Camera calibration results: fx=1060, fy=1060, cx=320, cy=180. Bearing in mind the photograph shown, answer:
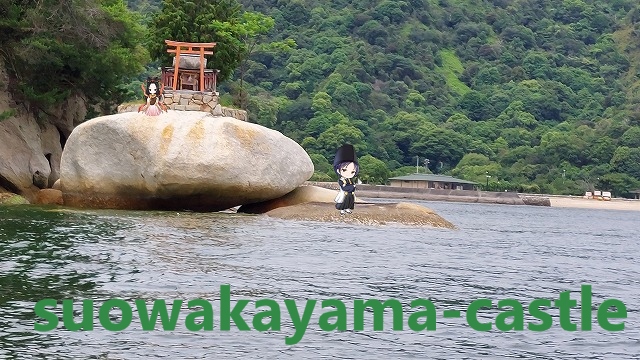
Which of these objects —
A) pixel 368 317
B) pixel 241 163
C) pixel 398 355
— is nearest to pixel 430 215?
pixel 241 163

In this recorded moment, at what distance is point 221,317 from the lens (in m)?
15.4

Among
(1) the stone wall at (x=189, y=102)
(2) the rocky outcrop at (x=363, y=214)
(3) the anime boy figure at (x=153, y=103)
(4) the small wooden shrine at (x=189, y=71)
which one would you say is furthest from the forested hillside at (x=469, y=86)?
(2) the rocky outcrop at (x=363, y=214)

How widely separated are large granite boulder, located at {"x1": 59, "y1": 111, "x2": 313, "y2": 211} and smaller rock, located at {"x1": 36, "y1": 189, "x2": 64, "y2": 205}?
1087 millimetres

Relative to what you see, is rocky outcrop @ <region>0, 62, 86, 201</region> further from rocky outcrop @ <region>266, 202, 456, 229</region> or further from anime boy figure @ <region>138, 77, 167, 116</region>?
rocky outcrop @ <region>266, 202, 456, 229</region>

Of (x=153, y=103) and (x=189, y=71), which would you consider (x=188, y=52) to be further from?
(x=153, y=103)

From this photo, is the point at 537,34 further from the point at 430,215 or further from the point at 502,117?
the point at 430,215

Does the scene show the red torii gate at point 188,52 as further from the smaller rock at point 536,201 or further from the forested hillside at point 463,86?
the smaller rock at point 536,201

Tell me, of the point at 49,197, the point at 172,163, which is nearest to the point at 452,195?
the point at 49,197

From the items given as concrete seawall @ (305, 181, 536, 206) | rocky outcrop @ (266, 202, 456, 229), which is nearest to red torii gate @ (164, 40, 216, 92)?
rocky outcrop @ (266, 202, 456, 229)

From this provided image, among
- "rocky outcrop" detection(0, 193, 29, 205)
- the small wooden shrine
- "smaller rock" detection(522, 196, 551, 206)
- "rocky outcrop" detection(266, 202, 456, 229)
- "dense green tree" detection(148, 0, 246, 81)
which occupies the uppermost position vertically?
"dense green tree" detection(148, 0, 246, 81)

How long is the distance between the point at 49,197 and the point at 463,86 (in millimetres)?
129552

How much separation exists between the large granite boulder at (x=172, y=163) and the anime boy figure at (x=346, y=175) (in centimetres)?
217

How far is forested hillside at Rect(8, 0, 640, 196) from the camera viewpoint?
12912 cm

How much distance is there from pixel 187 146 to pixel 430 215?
8.95 meters
